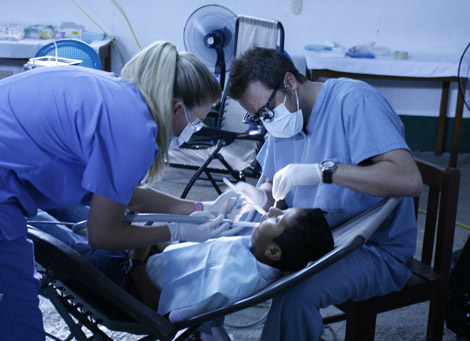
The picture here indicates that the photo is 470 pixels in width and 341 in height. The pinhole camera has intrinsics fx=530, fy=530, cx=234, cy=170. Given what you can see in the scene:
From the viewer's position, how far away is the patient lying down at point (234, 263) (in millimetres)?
1537

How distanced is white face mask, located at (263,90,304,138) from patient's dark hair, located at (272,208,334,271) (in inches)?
13.7

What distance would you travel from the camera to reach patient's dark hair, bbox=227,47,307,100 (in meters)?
1.84

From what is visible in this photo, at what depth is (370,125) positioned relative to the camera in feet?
5.48

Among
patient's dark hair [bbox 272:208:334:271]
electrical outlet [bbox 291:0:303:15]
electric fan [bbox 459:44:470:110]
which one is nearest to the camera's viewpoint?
patient's dark hair [bbox 272:208:334:271]

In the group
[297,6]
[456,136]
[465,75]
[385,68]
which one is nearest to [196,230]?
[465,75]

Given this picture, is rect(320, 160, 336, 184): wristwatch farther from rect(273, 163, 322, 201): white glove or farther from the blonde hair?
the blonde hair

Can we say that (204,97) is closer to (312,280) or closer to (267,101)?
(267,101)

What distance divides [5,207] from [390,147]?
1096 mm

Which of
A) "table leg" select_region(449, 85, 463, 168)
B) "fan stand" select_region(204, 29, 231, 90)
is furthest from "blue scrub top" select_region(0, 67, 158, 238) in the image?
"table leg" select_region(449, 85, 463, 168)

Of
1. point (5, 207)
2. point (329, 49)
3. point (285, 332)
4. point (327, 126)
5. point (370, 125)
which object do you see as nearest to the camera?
point (5, 207)

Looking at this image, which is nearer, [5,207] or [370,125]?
[5,207]

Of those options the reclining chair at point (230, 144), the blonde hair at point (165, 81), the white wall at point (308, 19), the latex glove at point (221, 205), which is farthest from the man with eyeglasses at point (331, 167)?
the white wall at point (308, 19)

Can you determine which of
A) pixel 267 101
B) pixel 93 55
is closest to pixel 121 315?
pixel 267 101

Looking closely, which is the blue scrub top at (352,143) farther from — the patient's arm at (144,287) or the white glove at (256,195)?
the patient's arm at (144,287)
